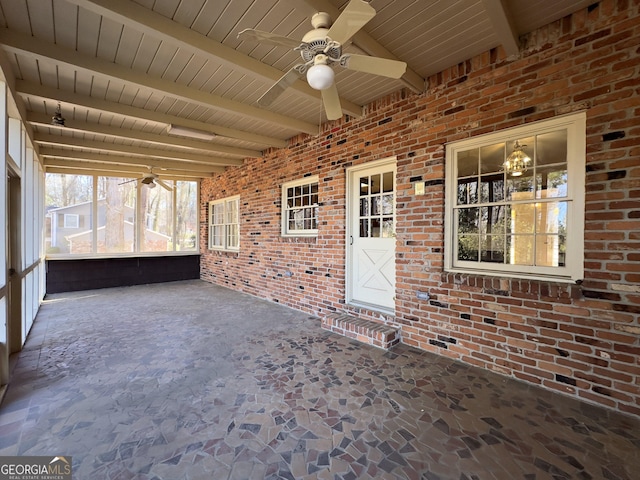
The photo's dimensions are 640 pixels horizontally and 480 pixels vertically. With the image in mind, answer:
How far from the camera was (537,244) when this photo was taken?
8.64 ft

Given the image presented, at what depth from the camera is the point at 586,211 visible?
2303 mm

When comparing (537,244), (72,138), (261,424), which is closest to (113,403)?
(261,424)

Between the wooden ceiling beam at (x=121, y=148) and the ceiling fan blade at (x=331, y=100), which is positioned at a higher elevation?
the wooden ceiling beam at (x=121, y=148)

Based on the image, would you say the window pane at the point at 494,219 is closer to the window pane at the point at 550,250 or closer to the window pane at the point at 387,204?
the window pane at the point at 550,250

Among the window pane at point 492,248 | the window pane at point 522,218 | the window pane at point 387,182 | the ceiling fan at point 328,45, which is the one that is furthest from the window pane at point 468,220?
the ceiling fan at point 328,45

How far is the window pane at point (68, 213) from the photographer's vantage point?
6.90 m

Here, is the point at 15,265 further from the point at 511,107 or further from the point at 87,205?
the point at 511,107

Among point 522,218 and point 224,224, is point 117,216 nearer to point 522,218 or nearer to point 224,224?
point 224,224

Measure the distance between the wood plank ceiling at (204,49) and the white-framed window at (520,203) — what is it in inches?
35.3

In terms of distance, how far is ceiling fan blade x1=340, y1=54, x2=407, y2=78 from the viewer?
6.79ft

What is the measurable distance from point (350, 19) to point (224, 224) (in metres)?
6.79

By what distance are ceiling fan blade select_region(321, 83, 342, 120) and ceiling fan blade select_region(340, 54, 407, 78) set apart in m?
0.28

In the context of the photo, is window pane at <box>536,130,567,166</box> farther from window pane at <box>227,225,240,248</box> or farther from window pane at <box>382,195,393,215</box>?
window pane at <box>227,225,240,248</box>

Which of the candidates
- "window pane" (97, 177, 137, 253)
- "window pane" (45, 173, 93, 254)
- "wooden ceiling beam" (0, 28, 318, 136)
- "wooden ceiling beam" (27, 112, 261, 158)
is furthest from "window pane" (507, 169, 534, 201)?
"window pane" (45, 173, 93, 254)
